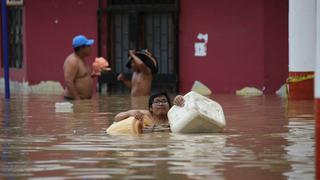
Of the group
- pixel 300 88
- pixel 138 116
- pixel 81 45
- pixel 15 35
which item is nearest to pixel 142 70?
pixel 81 45

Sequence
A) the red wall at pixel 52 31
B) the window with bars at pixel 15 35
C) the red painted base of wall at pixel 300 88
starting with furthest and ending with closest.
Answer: the window with bars at pixel 15 35, the red wall at pixel 52 31, the red painted base of wall at pixel 300 88

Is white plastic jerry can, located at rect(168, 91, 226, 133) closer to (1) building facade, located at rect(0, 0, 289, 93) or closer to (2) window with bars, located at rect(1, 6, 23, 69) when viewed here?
(1) building facade, located at rect(0, 0, 289, 93)

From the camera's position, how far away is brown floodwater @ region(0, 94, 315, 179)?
24.7 ft

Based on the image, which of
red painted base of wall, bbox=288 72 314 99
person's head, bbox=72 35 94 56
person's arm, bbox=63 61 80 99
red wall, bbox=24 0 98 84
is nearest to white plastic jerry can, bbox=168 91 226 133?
person's arm, bbox=63 61 80 99

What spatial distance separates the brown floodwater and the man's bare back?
2.04 m

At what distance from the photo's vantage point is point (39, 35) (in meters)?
23.2

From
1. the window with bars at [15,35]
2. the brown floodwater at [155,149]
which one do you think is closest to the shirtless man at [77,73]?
the brown floodwater at [155,149]

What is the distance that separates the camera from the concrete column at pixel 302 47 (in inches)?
674

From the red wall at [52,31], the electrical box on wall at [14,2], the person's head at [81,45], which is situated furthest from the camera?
the red wall at [52,31]

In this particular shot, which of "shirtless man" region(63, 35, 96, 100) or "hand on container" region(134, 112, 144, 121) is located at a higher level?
"shirtless man" region(63, 35, 96, 100)

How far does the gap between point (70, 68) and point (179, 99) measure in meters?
5.97

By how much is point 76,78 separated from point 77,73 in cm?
10

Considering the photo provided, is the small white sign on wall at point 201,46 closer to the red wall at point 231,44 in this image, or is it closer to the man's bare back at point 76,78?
the red wall at point 231,44

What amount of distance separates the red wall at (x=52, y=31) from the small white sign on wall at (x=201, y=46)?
2.67 m
